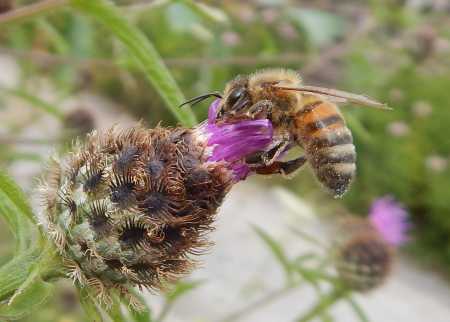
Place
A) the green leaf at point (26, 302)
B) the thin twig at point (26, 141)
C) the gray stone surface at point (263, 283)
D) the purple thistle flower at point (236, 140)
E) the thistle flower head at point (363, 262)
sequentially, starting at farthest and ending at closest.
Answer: the gray stone surface at point (263, 283) < the thistle flower head at point (363, 262) < the thin twig at point (26, 141) < the purple thistle flower at point (236, 140) < the green leaf at point (26, 302)

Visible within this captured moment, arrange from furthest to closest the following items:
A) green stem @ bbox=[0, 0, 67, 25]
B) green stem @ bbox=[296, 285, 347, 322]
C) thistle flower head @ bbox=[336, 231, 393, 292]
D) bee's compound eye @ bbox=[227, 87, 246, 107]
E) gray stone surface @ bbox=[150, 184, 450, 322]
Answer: gray stone surface @ bbox=[150, 184, 450, 322], thistle flower head @ bbox=[336, 231, 393, 292], green stem @ bbox=[296, 285, 347, 322], green stem @ bbox=[0, 0, 67, 25], bee's compound eye @ bbox=[227, 87, 246, 107]

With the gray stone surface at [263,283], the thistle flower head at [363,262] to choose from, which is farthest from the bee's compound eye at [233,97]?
the gray stone surface at [263,283]

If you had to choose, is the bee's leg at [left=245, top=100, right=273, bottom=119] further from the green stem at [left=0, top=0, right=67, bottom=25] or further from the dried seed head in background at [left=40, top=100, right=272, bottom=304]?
the green stem at [left=0, top=0, right=67, bottom=25]

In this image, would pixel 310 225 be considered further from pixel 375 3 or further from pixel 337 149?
pixel 337 149

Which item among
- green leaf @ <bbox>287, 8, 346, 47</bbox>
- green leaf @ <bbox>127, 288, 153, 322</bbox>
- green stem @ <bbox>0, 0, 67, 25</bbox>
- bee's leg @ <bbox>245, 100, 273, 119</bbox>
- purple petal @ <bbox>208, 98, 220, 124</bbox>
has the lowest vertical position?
green leaf @ <bbox>127, 288, 153, 322</bbox>

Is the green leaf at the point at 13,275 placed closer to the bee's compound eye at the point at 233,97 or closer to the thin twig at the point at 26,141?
the bee's compound eye at the point at 233,97

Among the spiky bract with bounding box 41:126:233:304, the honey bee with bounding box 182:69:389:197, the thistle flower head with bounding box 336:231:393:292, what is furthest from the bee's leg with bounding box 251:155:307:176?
the thistle flower head with bounding box 336:231:393:292

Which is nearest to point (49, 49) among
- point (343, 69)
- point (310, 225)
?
point (310, 225)
